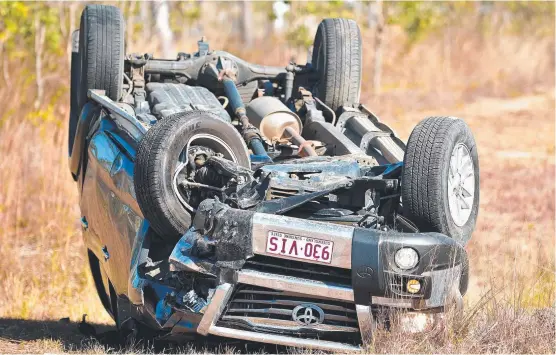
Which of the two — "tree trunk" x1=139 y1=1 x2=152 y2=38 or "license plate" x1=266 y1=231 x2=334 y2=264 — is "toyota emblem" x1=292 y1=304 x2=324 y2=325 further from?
"tree trunk" x1=139 y1=1 x2=152 y2=38

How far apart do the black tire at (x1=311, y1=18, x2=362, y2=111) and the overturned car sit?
75 cm

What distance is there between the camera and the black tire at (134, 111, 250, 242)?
5.47 metres

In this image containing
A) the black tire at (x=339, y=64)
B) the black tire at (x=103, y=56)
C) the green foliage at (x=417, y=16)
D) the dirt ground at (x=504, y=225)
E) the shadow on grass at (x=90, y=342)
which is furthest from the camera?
the green foliage at (x=417, y=16)

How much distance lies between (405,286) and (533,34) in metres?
20.6

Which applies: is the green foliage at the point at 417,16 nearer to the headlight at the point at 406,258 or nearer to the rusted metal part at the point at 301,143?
the rusted metal part at the point at 301,143

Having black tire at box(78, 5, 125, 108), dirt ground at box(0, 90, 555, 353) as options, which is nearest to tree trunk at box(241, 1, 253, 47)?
dirt ground at box(0, 90, 555, 353)

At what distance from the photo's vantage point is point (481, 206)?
1185 centimetres

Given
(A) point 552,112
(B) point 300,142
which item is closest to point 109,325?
(B) point 300,142

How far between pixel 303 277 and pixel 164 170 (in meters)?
0.98

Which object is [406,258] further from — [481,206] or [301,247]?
[481,206]

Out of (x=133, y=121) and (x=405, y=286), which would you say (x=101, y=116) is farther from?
(x=405, y=286)

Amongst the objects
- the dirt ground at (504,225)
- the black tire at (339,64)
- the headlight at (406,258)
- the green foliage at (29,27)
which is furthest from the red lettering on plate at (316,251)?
the green foliage at (29,27)

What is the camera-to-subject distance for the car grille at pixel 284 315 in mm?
5125

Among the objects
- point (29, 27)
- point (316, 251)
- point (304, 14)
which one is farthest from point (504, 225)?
point (304, 14)
